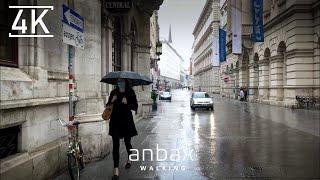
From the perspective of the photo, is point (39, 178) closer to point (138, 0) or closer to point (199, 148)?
point (199, 148)

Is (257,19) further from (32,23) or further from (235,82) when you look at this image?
(32,23)

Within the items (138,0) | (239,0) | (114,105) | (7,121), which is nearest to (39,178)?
(7,121)

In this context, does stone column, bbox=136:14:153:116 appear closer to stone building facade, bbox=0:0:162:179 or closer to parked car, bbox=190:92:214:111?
stone building facade, bbox=0:0:162:179

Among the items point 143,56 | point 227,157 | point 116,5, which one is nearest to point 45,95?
point 227,157

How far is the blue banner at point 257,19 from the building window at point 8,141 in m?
25.9

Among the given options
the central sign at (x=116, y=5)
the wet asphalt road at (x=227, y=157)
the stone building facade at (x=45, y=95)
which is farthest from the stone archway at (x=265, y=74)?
the stone building facade at (x=45, y=95)

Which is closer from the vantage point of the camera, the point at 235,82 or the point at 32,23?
the point at 32,23

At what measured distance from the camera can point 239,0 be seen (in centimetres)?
3966

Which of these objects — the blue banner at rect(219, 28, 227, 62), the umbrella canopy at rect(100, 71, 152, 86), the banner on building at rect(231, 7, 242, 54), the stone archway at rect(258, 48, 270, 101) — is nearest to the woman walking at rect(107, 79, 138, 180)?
the umbrella canopy at rect(100, 71, 152, 86)

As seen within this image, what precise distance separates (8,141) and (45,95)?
4.48 ft

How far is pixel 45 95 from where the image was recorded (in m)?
6.63

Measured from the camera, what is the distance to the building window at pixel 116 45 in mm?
14101

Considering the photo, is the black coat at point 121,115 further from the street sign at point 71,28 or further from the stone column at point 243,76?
the stone column at point 243,76

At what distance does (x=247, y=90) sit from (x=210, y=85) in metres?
44.1
